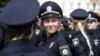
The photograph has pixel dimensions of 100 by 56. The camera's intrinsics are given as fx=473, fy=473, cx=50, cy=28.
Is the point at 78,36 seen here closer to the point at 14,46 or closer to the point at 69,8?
the point at 14,46

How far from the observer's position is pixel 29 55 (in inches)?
145

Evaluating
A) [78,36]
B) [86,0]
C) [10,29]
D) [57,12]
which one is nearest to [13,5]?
[10,29]

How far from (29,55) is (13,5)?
421 mm

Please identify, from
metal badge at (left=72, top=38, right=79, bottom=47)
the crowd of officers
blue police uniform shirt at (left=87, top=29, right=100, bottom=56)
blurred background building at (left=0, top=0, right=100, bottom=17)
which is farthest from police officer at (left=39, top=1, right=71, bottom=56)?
blurred background building at (left=0, top=0, right=100, bottom=17)

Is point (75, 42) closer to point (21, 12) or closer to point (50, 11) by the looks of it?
point (50, 11)

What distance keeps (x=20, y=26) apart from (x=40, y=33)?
3208 mm

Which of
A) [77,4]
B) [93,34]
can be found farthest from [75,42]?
[77,4]

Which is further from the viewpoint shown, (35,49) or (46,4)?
(46,4)

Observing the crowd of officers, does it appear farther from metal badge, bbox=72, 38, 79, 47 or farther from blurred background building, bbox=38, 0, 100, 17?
blurred background building, bbox=38, 0, 100, 17

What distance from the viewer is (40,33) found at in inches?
271

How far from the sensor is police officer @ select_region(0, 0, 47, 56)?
3691 millimetres

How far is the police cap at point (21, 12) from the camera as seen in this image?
369 centimetres

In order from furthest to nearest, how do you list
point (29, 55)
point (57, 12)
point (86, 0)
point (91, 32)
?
point (86, 0) → point (91, 32) → point (57, 12) → point (29, 55)

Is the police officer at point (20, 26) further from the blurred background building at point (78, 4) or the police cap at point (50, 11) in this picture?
the blurred background building at point (78, 4)
